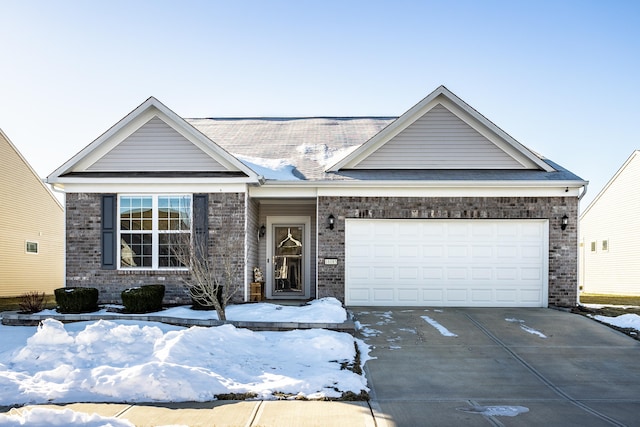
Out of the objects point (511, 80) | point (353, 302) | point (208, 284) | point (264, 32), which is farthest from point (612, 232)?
point (208, 284)

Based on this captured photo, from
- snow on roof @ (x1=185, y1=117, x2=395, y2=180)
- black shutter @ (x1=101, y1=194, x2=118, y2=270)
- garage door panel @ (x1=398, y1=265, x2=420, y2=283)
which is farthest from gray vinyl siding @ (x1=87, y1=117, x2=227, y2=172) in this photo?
garage door panel @ (x1=398, y1=265, x2=420, y2=283)

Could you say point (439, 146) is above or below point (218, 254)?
above

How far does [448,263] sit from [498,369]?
5.26 meters

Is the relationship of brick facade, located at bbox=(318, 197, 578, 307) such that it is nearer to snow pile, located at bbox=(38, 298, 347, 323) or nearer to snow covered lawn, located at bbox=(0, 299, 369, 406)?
snow pile, located at bbox=(38, 298, 347, 323)

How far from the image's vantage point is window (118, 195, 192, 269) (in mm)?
13227

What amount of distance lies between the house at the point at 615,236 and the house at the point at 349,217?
12869mm

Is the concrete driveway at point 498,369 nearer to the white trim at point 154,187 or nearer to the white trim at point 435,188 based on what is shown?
the white trim at point 435,188

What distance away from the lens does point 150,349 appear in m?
8.52

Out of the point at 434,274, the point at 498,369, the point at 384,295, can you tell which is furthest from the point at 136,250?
the point at 498,369

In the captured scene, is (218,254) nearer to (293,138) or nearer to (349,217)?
(349,217)

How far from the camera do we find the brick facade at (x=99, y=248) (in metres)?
13.2

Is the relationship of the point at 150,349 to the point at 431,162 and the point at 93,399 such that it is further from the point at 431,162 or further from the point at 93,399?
the point at 431,162

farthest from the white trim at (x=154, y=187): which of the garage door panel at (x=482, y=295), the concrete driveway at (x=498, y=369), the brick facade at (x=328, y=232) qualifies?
the garage door panel at (x=482, y=295)

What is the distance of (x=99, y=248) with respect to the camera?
13242mm
